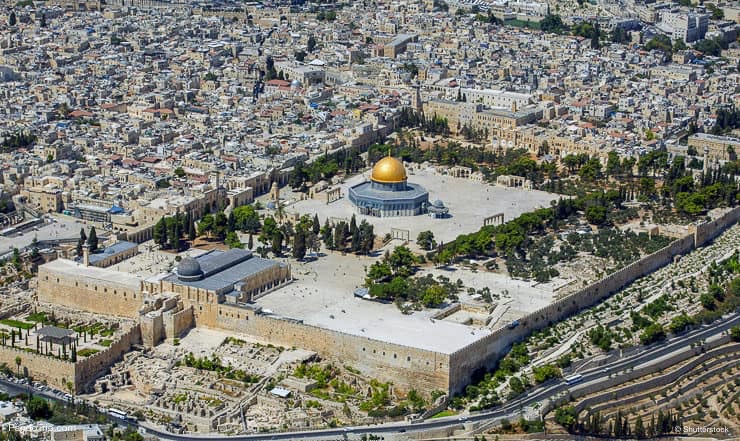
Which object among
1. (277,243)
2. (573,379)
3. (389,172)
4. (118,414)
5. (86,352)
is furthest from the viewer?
(389,172)

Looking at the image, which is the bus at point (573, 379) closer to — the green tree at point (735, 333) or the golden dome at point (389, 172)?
the green tree at point (735, 333)

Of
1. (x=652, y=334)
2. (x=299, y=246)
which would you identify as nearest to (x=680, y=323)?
(x=652, y=334)

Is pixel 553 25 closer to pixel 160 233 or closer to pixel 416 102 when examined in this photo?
pixel 416 102

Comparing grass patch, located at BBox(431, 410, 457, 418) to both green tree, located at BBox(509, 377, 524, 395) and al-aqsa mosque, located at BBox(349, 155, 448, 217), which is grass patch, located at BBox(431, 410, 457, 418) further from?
al-aqsa mosque, located at BBox(349, 155, 448, 217)

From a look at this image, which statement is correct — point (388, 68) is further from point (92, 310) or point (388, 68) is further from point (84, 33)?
point (92, 310)

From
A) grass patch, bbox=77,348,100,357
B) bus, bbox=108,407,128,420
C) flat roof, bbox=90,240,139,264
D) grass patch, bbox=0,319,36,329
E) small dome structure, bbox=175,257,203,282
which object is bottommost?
bus, bbox=108,407,128,420

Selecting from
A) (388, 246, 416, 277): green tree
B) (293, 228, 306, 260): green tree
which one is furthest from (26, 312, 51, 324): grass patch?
(388, 246, 416, 277): green tree
